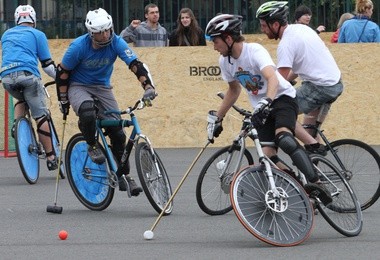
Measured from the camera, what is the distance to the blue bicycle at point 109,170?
1074 cm

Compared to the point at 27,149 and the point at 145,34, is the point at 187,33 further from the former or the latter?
the point at 27,149

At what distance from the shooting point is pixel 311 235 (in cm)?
966

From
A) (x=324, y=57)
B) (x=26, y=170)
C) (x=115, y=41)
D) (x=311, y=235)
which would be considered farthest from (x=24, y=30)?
(x=311, y=235)

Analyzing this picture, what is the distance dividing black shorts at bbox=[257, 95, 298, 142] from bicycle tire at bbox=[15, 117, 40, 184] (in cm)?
403

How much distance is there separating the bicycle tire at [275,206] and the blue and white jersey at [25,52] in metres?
4.86

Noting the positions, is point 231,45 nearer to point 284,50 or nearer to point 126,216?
point 284,50

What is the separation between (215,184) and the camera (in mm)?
10484

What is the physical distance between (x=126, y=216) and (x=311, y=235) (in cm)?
194

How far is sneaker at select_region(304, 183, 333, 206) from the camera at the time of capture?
944 cm

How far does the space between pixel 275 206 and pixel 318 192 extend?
0.56m

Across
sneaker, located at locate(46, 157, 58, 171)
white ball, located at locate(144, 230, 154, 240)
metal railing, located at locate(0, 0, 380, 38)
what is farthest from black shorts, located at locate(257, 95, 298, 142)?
metal railing, located at locate(0, 0, 380, 38)

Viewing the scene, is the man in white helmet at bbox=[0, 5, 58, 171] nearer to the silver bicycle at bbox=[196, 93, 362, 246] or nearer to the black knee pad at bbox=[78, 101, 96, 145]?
the black knee pad at bbox=[78, 101, 96, 145]

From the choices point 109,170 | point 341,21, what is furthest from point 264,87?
point 341,21

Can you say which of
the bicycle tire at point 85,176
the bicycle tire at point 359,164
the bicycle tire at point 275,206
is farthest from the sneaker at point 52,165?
the bicycle tire at point 275,206
